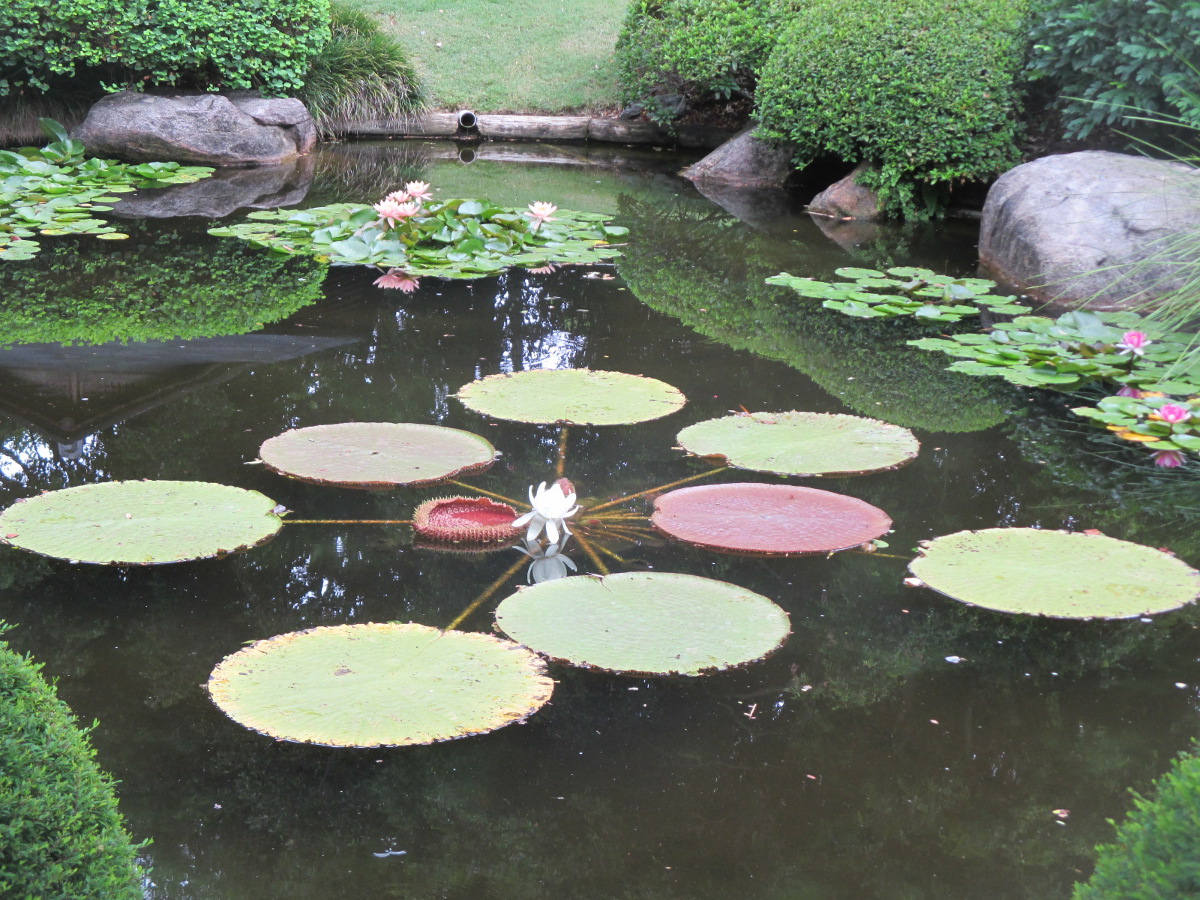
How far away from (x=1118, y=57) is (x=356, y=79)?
275 inches

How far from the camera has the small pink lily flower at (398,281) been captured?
534 cm

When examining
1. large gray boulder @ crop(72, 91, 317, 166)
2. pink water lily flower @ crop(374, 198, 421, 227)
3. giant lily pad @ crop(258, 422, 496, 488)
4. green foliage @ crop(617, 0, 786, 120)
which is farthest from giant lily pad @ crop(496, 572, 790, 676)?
large gray boulder @ crop(72, 91, 317, 166)

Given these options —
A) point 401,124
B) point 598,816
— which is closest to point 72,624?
point 598,816

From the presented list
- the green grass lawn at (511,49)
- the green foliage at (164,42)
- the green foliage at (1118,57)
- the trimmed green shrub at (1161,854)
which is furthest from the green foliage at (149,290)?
the green grass lawn at (511,49)

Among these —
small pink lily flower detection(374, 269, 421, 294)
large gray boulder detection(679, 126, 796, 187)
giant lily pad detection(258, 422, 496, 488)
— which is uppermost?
large gray boulder detection(679, 126, 796, 187)

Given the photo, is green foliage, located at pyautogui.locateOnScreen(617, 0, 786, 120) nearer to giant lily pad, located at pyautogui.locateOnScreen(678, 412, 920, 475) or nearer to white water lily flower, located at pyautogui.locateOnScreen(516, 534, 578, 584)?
giant lily pad, located at pyautogui.locateOnScreen(678, 412, 920, 475)

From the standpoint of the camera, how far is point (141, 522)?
107 inches

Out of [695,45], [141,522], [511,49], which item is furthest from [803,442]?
[511,49]

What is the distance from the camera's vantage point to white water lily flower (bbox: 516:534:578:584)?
2.67m

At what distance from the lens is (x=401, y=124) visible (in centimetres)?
1068

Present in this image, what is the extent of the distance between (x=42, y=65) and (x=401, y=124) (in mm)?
3217

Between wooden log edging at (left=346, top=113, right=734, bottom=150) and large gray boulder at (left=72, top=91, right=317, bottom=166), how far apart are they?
5.14 ft

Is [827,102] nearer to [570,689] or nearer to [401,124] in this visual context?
[401,124]

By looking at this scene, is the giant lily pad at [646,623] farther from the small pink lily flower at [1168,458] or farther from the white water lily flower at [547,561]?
the small pink lily flower at [1168,458]
